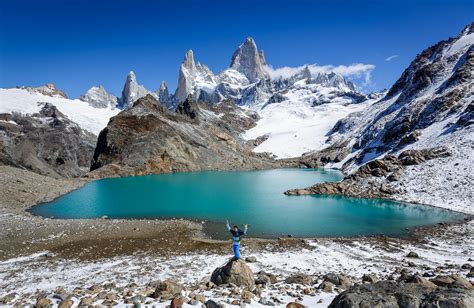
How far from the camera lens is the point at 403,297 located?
9758mm

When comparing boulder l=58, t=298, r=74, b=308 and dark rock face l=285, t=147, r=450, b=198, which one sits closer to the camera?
boulder l=58, t=298, r=74, b=308

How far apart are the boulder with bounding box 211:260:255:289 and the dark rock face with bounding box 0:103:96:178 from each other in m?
87.0

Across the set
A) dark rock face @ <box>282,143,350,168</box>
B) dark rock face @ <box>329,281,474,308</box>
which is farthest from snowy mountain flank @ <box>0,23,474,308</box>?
dark rock face @ <box>282,143,350,168</box>

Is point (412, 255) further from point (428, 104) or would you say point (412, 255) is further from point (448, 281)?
point (428, 104)

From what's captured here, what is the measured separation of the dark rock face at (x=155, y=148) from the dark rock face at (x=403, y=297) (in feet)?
311

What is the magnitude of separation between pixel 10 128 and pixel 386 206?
12702 centimetres

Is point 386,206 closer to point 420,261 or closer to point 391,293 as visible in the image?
point 420,261

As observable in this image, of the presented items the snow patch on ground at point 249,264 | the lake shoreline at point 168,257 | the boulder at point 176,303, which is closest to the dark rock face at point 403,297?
the lake shoreline at point 168,257

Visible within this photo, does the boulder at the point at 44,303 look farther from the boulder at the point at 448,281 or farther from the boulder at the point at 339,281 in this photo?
the boulder at the point at 448,281

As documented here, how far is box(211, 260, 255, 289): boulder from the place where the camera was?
1552cm

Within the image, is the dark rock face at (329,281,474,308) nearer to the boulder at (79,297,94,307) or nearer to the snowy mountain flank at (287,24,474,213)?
the boulder at (79,297,94,307)

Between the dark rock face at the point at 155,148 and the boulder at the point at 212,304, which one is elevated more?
the dark rock face at the point at 155,148

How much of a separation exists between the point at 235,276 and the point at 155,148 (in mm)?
98635

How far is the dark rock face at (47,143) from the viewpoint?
97137mm
